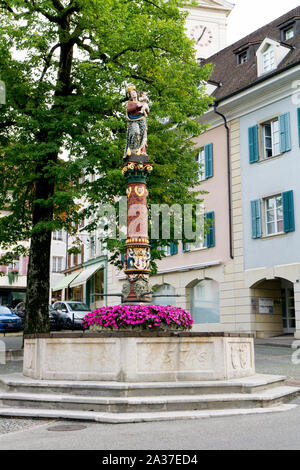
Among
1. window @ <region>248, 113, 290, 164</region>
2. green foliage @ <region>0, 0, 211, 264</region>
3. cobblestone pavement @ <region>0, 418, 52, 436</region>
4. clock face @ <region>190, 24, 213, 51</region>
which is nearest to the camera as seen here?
cobblestone pavement @ <region>0, 418, 52, 436</region>

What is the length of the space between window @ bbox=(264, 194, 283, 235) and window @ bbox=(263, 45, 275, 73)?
19.3 feet

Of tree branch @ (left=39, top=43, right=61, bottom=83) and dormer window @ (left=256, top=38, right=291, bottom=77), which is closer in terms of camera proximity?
tree branch @ (left=39, top=43, right=61, bottom=83)

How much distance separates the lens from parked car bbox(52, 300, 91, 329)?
94.5ft

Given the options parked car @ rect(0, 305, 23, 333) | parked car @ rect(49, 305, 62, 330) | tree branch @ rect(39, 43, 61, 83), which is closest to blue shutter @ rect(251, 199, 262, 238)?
tree branch @ rect(39, 43, 61, 83)

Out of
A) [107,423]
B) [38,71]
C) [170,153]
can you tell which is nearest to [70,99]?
[38,71]

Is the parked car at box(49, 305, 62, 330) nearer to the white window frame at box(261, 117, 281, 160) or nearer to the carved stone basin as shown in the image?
the white window frame at box(261, 117, 281, 160)

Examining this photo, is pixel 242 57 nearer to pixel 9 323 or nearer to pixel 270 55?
pixel 270 55

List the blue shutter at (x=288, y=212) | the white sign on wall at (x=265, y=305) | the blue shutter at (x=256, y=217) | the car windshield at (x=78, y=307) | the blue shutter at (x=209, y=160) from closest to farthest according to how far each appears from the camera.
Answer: the blue shutter at (x=288, y=212) → the blue shutter at (x=256, y=217) → the white sign on wall at (x=265, y=305) → the blue shutter at (x=209, y=160) → the car windshield at (x=78, y=307)

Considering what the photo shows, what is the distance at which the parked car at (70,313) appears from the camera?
2881 cm

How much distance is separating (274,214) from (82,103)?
34.2 ft

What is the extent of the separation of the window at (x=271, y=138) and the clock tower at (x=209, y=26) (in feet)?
43.9

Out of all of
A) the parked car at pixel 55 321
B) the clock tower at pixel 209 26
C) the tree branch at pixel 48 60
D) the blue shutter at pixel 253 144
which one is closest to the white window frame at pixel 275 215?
the blue shutter at pixel 253 144

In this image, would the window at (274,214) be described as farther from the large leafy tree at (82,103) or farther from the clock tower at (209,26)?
the clock tower at (209,26)

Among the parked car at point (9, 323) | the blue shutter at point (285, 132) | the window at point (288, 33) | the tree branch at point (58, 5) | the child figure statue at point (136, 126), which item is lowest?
the parked car at point (9, 323)
